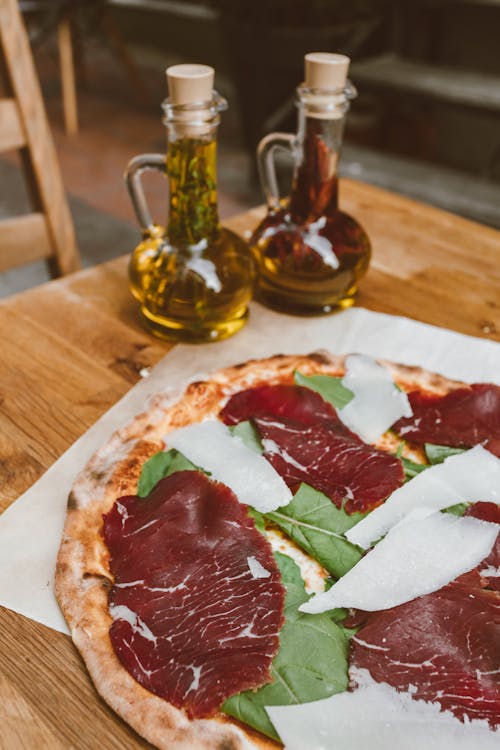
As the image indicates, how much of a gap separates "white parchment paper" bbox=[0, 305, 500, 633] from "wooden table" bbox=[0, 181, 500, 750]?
0.09 ft

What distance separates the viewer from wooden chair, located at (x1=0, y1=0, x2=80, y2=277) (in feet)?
4.13

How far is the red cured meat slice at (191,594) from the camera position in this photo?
1.97ft

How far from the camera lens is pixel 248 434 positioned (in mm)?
889

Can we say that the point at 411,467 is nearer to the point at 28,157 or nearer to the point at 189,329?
the point at 189,329

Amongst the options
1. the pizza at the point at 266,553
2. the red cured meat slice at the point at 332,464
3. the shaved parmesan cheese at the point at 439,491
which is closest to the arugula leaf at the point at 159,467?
the pizza at the point at 266,553

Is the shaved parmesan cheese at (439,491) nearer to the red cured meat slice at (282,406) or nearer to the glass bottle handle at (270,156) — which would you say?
the red cured meat slice at (282,406)

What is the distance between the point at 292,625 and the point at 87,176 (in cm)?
387

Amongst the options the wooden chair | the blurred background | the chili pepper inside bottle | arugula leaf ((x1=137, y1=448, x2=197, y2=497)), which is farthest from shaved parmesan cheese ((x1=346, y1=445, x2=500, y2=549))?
the blurred background

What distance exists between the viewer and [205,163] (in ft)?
3.04

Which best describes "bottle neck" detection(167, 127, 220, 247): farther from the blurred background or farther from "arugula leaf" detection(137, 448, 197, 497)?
the blurred background

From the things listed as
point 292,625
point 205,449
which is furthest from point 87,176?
point 292,625

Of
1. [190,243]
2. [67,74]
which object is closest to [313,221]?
[190,243]

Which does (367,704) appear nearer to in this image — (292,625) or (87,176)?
(292,625)

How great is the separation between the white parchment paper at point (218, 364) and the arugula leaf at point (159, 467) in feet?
0.31
